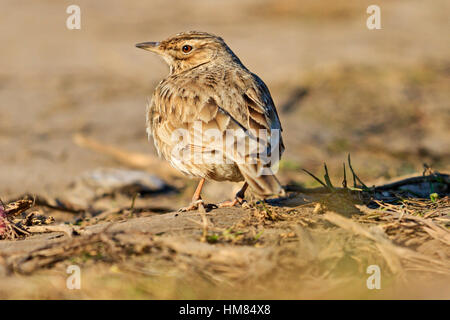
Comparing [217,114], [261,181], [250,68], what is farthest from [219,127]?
[250,68]

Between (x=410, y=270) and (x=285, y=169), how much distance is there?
5.00 meters

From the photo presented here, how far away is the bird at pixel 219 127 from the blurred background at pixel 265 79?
90.7 inches

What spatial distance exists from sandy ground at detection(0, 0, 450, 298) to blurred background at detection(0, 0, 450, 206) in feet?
0.14

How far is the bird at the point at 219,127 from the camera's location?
14.2ft

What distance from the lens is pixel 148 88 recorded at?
12.8 m

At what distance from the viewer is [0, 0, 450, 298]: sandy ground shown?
369 cm

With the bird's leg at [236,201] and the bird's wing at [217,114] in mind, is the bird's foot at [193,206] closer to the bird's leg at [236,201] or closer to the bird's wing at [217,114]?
the bird's leg at [236,201]

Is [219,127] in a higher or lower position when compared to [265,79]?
lower

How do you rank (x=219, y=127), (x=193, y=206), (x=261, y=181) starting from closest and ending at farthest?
(x=261, y=181) → (x=219, y=127) → (x=193, y=206)

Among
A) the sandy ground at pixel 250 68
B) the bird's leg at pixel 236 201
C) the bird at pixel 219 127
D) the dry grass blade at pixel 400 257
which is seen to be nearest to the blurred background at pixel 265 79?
the sandy ground at pixel 250 68

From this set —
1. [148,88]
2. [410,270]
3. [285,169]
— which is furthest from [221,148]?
[148,88]

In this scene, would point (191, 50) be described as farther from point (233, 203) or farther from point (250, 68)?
point (250, 68)

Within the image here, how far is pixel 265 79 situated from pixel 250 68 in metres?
0.73

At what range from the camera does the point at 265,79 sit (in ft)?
41.2
